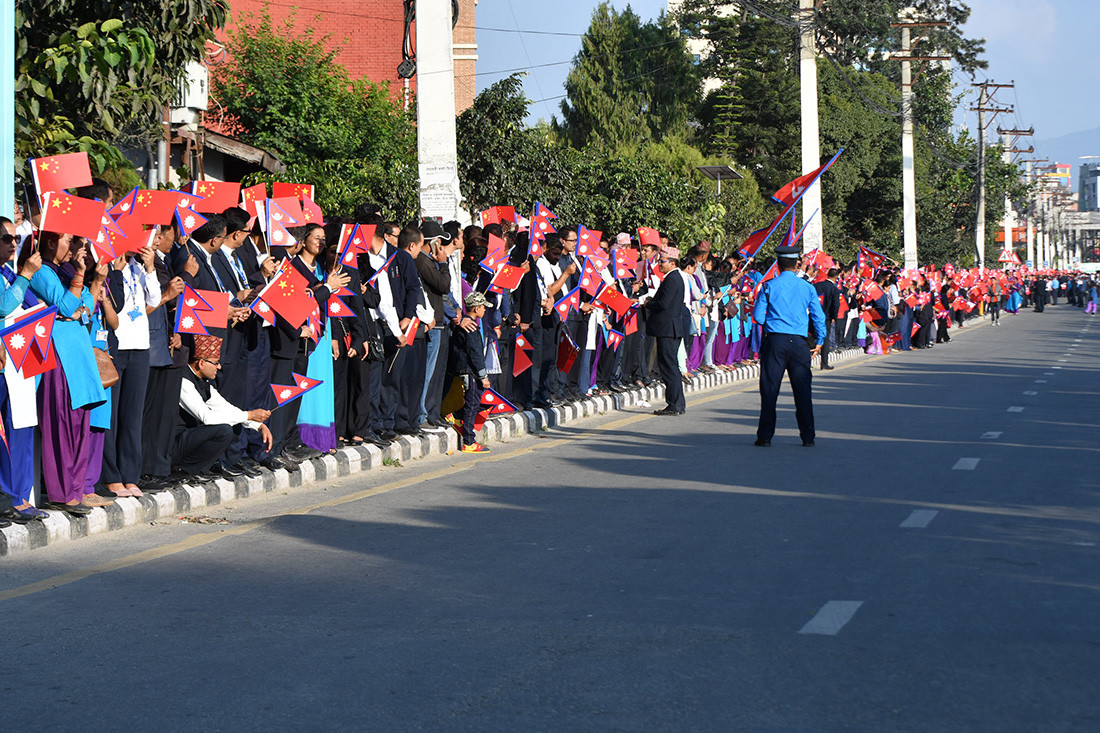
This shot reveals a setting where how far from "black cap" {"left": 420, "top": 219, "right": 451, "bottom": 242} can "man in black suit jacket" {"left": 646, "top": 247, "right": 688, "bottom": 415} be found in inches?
157

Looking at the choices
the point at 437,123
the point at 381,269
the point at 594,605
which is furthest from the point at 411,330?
the point at 594,605

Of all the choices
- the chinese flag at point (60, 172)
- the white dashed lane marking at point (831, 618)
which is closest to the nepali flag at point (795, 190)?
the chinese flag at point (60, 172)

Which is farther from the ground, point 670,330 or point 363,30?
point 363,30

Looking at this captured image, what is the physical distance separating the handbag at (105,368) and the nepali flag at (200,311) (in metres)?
0.80

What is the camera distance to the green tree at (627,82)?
192 feet

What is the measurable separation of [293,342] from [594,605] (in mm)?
4989

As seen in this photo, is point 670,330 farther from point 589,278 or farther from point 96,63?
point 96,63

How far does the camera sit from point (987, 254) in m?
93.7

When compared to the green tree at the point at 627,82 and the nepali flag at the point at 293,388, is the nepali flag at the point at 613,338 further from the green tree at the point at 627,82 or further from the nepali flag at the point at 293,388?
the green tree at the point at 627,82

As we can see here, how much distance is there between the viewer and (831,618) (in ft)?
20.3

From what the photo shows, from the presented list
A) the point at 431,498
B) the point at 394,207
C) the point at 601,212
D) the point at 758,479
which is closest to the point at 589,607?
the point at 431,498

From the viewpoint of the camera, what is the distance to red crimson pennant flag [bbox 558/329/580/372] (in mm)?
16797

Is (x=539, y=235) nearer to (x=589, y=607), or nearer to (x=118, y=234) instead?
(x=118, y=234)

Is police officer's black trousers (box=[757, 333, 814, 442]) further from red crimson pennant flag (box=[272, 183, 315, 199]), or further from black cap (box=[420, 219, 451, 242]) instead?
red crimson pennant flag (box=[272, 183, 315, 199])
